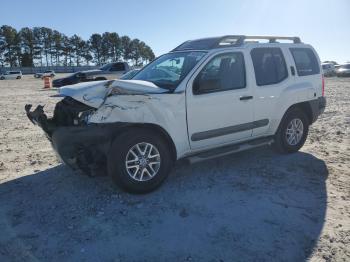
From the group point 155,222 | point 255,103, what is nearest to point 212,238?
point 155,222

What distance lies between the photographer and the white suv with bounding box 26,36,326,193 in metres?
4.64

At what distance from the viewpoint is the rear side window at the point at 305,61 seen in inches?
261

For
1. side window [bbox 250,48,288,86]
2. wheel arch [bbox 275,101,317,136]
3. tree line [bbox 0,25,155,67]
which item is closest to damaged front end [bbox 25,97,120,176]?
side window [bbox 250,48,288,86]

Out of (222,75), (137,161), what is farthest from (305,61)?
(137,161)

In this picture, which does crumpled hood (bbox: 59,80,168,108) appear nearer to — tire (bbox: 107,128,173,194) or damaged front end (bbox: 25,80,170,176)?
damaged front end (bbox: 25,80,170,176)

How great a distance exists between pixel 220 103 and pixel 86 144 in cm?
198

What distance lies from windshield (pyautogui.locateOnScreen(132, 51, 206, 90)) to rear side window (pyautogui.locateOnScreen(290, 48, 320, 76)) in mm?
2082

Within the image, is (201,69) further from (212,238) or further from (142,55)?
(142,55)

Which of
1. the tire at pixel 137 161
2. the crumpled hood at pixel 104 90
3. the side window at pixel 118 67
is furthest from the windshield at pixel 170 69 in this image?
the side window at pixel 118 67

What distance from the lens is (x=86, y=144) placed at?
4613mm

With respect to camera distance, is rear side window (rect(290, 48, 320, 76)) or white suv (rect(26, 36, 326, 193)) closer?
white suv (rect(26, 36, 326, 193))

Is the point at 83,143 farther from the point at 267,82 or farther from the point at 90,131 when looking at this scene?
the point at 267,82

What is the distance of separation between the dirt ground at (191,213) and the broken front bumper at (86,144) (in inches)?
19.2

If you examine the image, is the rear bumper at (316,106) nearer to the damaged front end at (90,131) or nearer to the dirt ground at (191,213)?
the dirt ground at (191,213)
